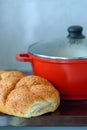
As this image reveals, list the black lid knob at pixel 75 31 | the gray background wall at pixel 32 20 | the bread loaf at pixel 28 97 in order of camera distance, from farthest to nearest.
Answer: the gray background wall at pixel 32 20
the black lid knob at pixel 75 31
the bread loaf at pixel 28 97

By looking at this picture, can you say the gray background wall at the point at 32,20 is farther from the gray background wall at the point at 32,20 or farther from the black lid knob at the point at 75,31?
the black lid knob at the point at 75,31

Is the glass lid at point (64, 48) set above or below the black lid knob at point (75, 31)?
below

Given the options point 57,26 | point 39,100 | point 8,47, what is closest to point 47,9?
point 57,26

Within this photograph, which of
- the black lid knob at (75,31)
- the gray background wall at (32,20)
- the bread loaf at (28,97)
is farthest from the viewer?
the gray background wall at (32,20)

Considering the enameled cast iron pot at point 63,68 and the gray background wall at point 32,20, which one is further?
the gray background wall at point 32,20

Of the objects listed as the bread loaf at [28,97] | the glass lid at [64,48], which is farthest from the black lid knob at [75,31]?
the bread loaf at [28,97]

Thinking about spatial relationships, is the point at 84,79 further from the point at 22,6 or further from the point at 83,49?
the point at 22,6
